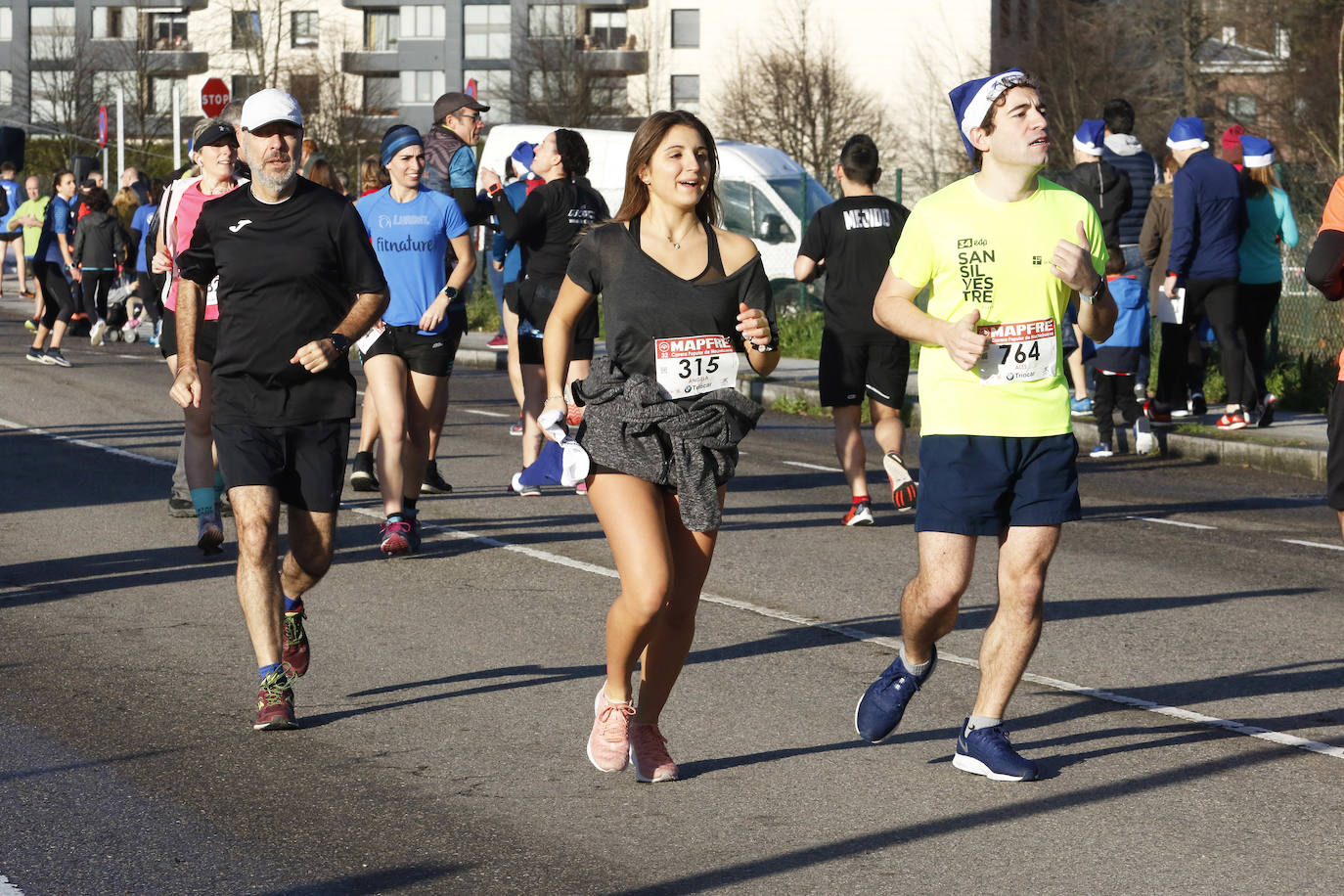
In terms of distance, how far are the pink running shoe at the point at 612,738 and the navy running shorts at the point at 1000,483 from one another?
1.04 metres

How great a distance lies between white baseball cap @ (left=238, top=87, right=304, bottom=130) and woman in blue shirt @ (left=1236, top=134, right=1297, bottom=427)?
9471 millimetres

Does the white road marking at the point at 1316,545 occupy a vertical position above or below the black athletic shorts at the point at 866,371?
below

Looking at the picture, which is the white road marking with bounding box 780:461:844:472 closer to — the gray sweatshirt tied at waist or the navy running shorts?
the navy running shorts

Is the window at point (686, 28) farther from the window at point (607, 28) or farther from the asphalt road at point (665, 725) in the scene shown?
the asphalt road at point (665, 725)

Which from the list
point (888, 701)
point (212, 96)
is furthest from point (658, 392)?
point (212, 96)

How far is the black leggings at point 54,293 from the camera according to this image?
20.5m

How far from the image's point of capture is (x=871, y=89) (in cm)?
6650

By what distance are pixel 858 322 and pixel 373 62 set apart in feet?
261

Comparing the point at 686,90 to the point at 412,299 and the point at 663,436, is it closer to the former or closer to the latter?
the point at 412,299

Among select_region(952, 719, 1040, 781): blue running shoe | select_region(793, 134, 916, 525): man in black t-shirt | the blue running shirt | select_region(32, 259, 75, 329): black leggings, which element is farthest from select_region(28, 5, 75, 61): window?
select_region(952, 719, 1040, 781): blue running shoe

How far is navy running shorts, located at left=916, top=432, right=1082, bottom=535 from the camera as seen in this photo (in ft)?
17.7

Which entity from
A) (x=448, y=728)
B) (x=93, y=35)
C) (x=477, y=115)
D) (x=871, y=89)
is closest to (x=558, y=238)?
(x=477, y=115)

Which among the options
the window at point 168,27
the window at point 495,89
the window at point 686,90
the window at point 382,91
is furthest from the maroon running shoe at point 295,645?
the window at point 168,27

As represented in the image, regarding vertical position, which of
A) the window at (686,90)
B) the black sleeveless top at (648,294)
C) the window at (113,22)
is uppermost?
the window at (113,22)
